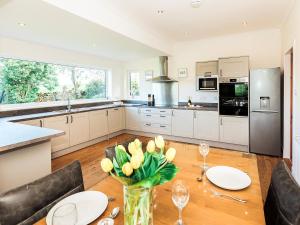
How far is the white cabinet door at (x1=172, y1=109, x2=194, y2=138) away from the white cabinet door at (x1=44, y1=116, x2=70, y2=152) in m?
2.37

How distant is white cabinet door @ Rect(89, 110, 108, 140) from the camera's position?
4.41 meters

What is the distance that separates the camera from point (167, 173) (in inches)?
30.6

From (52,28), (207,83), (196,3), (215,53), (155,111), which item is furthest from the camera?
(155,111)

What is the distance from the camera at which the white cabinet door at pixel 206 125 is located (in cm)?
411

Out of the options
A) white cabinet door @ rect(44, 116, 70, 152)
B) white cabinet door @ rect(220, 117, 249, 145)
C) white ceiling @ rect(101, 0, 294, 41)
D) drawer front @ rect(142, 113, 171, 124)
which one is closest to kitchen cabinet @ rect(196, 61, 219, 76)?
white ceiling @ rect(101, 0, 294, 41)

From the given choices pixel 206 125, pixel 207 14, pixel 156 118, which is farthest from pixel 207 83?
pixel 207 14

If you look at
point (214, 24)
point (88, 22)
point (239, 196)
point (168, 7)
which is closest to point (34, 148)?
point (88, 22)

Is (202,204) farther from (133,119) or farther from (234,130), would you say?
(133,119)

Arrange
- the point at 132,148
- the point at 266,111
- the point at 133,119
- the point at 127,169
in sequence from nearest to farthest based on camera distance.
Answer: the point at 127,169 < the point at 132,148 < the point at 266,111 < the point at 133,119

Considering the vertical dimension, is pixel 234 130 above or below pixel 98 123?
below

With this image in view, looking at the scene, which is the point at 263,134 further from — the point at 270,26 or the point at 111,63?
the point at 111,63

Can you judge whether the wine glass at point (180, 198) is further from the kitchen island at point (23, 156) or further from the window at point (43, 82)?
the window at point (43, 82)

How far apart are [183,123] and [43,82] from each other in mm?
3224

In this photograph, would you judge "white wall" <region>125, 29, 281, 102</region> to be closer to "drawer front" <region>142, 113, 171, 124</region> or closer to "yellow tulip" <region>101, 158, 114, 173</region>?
"drawer front" <region>142, 113, 171, 124</region>
